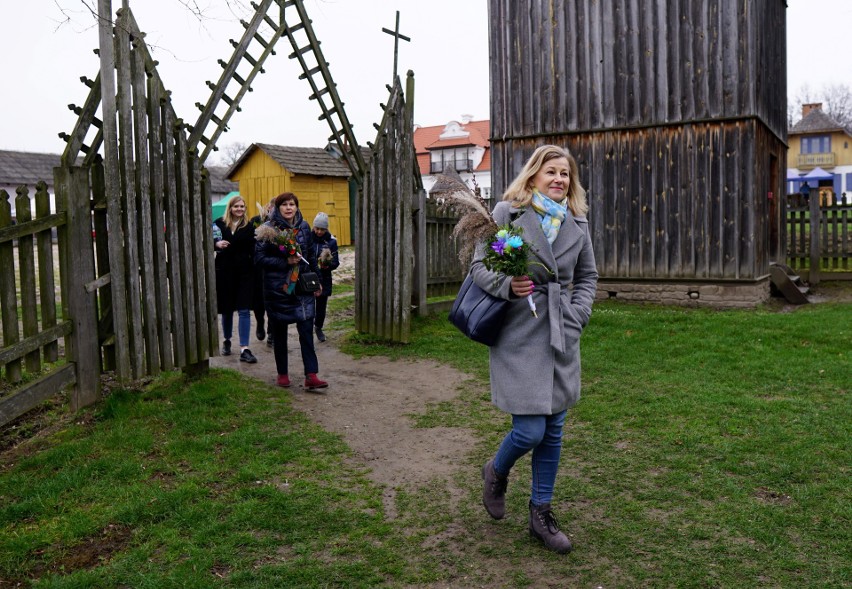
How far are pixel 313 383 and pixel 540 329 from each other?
3868 mm

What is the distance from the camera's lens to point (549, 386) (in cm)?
376

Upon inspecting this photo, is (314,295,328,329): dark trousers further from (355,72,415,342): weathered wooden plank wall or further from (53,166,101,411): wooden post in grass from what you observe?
(53,166,101,411): wooden post in grass

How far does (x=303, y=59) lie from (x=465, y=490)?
240 inches

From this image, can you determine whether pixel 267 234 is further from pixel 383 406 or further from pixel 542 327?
pixel 542 327

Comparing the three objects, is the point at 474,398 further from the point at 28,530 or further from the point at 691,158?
the point at 691,158

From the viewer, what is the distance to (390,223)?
970 cm

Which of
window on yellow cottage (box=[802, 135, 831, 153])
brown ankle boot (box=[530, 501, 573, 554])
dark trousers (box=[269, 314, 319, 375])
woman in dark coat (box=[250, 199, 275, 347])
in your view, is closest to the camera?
brown ankle boot (box=[530, 501, 573, 554])

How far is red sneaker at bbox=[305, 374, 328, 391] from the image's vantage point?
7.25m

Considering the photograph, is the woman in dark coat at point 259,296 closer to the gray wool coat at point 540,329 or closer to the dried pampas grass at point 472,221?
the dried pampas grass at point 472,221

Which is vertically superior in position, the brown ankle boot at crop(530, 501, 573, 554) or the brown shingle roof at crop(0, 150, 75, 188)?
the brown shingle roof at crop(0, 150, 75, 188)

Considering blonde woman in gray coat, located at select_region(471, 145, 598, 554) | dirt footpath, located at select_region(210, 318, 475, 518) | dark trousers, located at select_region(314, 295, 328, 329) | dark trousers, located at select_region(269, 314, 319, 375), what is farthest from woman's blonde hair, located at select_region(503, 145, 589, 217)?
dark trousers, located at select_region(314, 295, 328, 329)

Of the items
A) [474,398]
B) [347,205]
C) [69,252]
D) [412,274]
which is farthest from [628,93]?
[347,205]

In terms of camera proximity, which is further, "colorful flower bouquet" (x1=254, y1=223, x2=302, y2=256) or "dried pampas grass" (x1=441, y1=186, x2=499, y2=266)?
"colorful flower bouquet" (x1=254, y1=223, x2=302, y2=256)

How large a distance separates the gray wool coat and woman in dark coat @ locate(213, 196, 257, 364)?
17.7 ft
